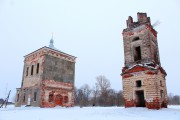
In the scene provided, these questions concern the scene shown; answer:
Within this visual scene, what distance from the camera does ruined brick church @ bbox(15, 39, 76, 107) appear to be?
2467cm

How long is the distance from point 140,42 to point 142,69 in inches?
152

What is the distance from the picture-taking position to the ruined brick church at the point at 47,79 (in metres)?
24.7

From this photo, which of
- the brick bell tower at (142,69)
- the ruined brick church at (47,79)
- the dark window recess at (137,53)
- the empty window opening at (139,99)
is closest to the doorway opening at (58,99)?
the ruined brick church at (47,79)

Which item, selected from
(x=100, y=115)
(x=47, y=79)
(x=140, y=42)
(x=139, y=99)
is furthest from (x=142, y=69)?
(x=47, y=79)

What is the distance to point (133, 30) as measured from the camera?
858 inches

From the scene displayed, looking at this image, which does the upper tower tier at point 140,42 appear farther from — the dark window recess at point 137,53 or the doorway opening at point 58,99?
the doorway opening at point 58,99

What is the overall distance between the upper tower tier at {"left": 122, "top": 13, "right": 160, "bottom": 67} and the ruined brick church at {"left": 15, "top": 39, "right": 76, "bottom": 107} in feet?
37.8

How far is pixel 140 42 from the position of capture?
20953mm

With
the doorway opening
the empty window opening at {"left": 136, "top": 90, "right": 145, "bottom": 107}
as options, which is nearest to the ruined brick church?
the doorway opening

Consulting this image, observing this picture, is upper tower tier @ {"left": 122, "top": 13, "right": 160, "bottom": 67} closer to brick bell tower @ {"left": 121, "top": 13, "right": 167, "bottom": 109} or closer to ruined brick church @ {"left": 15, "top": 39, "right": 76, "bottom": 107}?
brick bell tower @ {"left": 121, "top": 13, "right": 167, "bottom": 109}

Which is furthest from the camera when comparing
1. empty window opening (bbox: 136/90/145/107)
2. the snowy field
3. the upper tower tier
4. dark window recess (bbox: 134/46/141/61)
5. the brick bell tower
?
dark window recess (bbox: 134/46/141/61)

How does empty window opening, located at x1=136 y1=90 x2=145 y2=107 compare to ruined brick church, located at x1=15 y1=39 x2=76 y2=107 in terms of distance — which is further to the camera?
ruined brick church, located at x1=15 y1=39 x2=76 y2=107

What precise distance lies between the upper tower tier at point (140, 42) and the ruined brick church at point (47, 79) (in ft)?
37.8

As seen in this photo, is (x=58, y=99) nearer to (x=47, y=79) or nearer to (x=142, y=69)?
(x=47, y=79)
